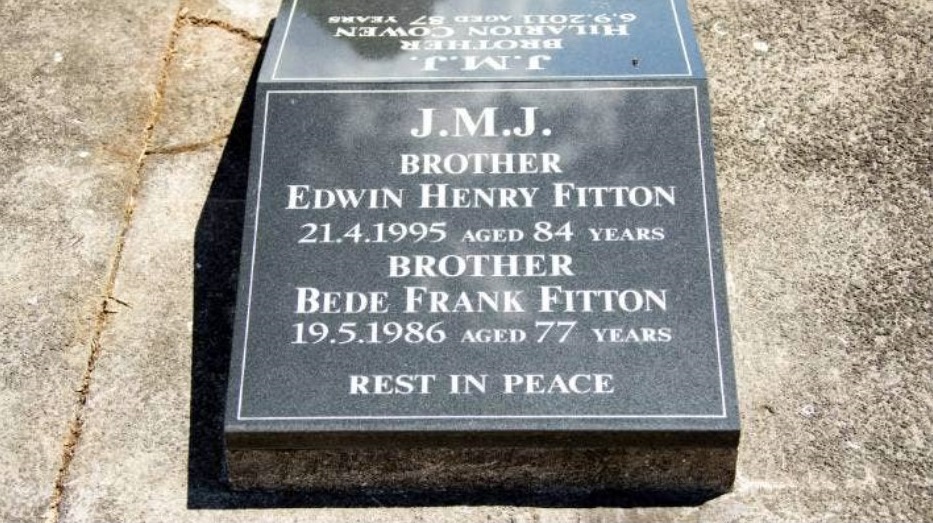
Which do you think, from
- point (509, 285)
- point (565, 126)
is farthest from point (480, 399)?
point (565, 126)

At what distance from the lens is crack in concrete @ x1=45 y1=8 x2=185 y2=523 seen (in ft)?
10.8

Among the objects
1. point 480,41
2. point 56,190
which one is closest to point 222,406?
point 56,190

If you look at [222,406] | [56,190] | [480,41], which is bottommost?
[222,406]

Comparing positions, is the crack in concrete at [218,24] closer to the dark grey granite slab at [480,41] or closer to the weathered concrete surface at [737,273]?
the weathered concrete surface at [737,273]

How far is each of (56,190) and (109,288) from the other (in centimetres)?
47

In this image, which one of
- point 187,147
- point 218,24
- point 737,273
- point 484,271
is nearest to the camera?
point 484,271

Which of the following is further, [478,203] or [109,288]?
[109,288]

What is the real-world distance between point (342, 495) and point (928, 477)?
64.5 inches

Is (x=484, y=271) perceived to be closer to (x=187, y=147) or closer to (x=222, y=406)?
(x=222, y=406)

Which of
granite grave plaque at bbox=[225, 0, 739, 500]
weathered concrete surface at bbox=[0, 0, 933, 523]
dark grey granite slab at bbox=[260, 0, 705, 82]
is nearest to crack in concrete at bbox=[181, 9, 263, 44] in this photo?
weathered concrete surface at bbox=[0, 0, 933, 523]

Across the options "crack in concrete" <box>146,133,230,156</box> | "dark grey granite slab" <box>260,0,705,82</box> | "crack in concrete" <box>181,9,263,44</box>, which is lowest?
"crack in concrete" <box>146,133,230,156</box>

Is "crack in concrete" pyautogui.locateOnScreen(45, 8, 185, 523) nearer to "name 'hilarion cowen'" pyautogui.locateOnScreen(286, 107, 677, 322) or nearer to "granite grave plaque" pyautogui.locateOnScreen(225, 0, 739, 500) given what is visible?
"granite grave plaque" pyautogui.locateOnScreen(225, 0, 739, 500)

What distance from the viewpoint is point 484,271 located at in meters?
3.35

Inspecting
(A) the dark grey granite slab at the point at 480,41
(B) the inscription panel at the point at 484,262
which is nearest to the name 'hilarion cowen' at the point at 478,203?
(B) the inscription panel at the point at 484,262
